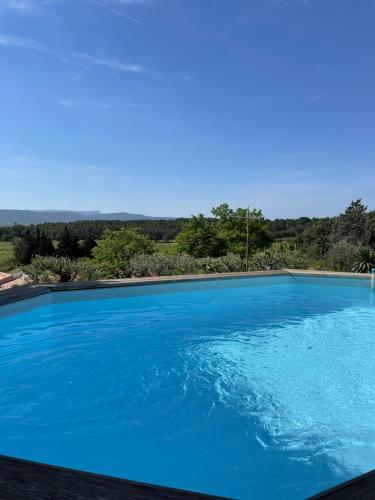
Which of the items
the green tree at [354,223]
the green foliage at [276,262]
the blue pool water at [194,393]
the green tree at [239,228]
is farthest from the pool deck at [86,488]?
the green tree at [354,223]

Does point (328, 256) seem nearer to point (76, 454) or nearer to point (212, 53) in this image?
point (212, 53)

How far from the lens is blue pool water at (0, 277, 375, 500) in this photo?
282 centimetres

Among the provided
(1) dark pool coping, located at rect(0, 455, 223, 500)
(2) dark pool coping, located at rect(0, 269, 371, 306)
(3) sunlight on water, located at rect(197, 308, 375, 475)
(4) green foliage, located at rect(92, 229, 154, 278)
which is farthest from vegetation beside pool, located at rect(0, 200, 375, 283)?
(1) dark pool coping, located at rect(0, 455, 223, 500)

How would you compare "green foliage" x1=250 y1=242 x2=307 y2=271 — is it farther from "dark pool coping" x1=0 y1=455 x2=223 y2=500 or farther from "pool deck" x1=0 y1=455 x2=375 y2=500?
"dark pool coping" x1=0 y1=455 x2=223 y2=500

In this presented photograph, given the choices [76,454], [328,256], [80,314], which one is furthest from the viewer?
[328,256]

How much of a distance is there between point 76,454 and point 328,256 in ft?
35.5

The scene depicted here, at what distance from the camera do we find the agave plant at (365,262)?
420 inches

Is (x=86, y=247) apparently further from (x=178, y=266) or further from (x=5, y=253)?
(x=178, y=266)

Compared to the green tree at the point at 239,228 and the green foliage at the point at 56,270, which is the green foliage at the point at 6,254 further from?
the green foliage at the point at 56,270

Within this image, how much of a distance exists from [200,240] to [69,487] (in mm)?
27645

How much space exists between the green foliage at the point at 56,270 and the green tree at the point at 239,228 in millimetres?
19597

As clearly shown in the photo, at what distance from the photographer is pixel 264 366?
4.86 meters

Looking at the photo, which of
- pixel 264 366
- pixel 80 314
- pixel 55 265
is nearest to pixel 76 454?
pixel 264 366

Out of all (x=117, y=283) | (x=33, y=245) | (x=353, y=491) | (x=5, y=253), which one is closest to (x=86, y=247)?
(x=33, y=245)
